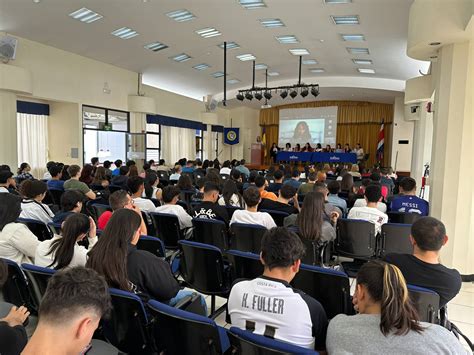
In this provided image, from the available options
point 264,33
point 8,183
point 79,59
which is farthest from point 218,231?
point 79,59

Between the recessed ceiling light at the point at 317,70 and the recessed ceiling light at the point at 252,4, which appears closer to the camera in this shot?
the recessed ceiling light at the point at 252,4

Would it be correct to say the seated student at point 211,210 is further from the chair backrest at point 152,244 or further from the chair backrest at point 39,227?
the chair backrest at point 39,227

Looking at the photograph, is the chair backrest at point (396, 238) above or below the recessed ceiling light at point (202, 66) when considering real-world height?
below

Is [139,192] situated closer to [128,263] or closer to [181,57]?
[128,263]

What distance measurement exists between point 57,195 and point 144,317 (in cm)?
455

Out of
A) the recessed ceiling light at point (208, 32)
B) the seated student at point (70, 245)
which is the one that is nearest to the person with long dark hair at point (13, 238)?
the seated student at point (70, 245)

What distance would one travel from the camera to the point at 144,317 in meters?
1.90

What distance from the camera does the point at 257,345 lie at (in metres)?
1.44

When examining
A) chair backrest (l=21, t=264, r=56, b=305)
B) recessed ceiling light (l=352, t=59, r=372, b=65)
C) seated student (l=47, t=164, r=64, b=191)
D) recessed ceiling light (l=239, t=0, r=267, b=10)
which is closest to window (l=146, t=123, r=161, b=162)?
recessed ceiling light (l=239, t=0, r=267, b=10)

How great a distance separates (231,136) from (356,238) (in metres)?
15.8

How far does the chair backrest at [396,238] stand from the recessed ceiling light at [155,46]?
8754 mm

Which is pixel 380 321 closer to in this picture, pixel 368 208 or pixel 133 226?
pixel 133 226

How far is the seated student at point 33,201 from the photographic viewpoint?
3842 millimetres

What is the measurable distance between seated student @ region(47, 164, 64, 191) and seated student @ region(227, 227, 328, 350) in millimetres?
5026
